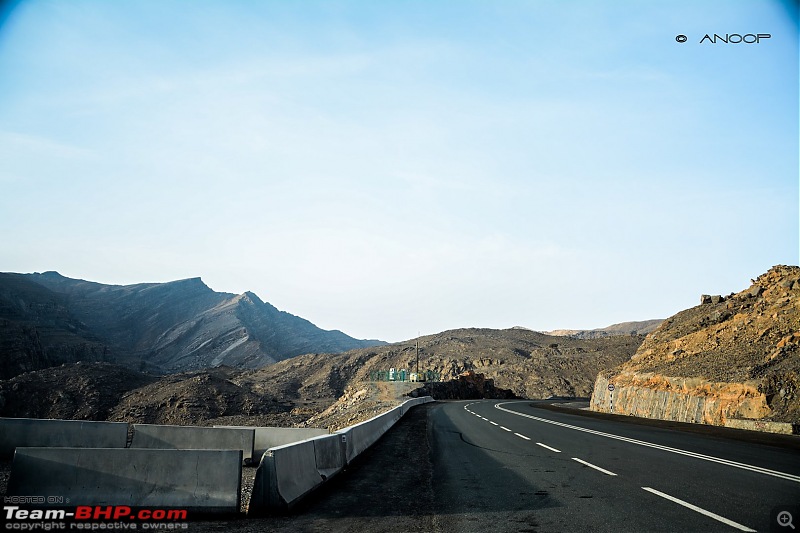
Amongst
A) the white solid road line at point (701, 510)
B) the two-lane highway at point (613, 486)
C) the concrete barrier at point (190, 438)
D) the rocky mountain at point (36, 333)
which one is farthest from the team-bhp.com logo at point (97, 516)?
the rocky mountain at point (36, 333)

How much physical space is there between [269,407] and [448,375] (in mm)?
57859

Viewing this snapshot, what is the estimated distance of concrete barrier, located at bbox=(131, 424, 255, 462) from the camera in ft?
44.8

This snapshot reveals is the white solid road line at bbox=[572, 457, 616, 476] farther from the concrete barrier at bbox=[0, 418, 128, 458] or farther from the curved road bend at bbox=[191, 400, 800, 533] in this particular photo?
the concrete barrier at bbox=[0, 418, 128, 458]

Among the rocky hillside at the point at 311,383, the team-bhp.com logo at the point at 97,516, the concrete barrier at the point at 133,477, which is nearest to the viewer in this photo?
the team-bhp.com logo at the point at 97,516

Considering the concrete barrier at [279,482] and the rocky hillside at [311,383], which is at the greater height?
the concrete barrier at [279,482]

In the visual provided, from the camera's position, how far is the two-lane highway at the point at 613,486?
664cm

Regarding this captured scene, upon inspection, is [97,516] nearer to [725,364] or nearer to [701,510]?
[701,510]

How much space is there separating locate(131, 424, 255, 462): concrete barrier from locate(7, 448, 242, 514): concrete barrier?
658 centimetres

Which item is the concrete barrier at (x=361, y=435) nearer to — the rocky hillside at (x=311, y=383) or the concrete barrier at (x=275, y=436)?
the concrete barrier at (x=275, y=436)

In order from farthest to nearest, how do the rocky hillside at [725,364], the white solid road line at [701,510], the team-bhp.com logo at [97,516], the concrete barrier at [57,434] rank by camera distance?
the rocky hillside at [725,364] < the concrete barrier at [57,434] < the team-bhp.com logo at [97,516] < the white solid road line at [701,510]

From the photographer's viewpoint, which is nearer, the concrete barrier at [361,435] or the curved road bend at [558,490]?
the curved road bend at [558,490]

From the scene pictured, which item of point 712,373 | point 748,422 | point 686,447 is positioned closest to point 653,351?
point 712,373

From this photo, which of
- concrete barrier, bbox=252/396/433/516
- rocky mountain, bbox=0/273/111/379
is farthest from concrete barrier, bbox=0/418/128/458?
rocky mountain, bbox=0/273/111/379

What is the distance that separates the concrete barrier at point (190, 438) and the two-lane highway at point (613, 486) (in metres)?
4.79
